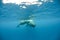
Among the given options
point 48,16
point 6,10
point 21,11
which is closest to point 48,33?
point 48,16

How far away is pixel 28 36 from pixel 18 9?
0.33 metres

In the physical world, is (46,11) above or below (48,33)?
above

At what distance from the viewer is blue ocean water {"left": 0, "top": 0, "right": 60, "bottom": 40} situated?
214cm

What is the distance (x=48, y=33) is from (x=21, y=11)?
40 cm

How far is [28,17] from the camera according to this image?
2.15 m

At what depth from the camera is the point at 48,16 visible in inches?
85.9

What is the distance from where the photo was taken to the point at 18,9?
2.15m

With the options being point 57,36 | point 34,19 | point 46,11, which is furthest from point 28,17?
point 57,36

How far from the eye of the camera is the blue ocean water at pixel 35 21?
2.14m

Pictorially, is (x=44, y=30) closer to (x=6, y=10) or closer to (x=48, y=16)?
(x=48, y=16)

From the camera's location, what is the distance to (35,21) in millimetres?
2166

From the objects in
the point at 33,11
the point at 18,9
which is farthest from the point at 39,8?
the point at 18,9

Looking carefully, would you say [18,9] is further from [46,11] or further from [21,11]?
[46,11]

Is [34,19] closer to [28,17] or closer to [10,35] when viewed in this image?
[28,17]
